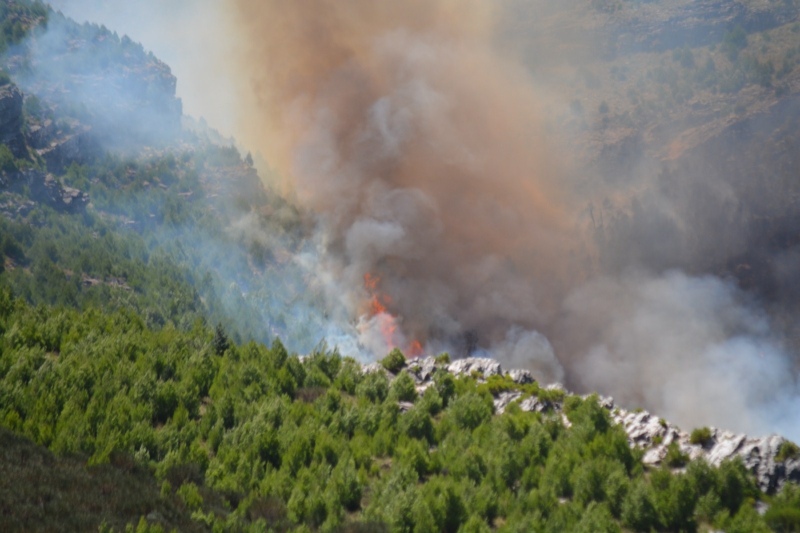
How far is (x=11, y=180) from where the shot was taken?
96.2m

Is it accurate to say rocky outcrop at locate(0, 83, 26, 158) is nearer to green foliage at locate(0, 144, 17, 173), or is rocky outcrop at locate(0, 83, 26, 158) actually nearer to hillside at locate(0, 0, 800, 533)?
hillside at locate(0, 0, 800, 533)

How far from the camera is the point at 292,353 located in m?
63.8

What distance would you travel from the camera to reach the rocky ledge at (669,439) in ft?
120

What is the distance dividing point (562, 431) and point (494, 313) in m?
50.8

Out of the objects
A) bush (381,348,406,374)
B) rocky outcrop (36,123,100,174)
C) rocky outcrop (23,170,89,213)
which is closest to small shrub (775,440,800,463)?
bush (381,348,406,374)

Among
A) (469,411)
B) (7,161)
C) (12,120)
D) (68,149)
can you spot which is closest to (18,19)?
(68,149)

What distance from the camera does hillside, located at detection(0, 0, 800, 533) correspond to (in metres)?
33.7

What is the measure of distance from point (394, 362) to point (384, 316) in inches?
1520

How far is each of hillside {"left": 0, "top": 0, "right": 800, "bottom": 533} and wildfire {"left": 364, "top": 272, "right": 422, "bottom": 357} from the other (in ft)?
15.5

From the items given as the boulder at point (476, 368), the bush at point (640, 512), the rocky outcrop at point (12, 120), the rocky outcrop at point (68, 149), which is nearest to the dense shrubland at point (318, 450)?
the bush at point (640, 512)

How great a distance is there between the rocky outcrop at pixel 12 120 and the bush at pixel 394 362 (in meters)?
79.6

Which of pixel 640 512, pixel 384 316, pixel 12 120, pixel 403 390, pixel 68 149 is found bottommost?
pixel 640 512

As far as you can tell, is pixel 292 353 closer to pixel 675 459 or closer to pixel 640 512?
pixel 675 459

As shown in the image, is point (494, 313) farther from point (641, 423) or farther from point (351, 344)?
point (641, 423)
